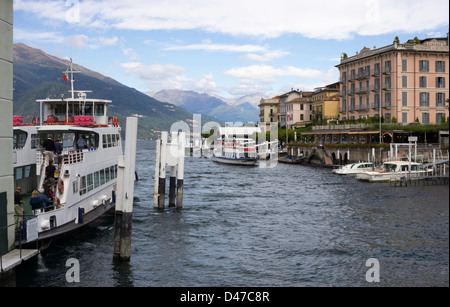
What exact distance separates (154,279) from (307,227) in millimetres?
15497

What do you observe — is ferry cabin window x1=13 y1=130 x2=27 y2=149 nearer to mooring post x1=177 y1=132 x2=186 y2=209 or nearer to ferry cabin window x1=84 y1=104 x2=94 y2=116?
ferry cabin window x1=84 y1=104 x2=94 y2=116

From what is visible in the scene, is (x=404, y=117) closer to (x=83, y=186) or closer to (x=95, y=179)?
(x=95, y=179)

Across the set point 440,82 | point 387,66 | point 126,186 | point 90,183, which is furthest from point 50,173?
point 440,82

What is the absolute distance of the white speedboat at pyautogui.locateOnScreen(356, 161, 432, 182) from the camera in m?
61.9

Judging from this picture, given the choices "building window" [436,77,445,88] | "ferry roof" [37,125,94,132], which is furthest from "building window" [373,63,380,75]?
"ferry roof" [37,125,94,132]

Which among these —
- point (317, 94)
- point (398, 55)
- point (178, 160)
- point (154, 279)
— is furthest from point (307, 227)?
point (317, 94)

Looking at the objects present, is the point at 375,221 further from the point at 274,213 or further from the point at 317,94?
the point at 317,94

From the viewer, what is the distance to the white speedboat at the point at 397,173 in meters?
61.9

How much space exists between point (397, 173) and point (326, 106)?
2624 inches

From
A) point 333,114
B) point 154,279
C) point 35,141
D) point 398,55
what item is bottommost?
point 154,279

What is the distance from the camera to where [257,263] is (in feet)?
78.8

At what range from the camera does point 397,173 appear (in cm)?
6281

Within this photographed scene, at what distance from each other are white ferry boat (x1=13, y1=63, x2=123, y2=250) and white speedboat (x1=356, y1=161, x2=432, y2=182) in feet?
131

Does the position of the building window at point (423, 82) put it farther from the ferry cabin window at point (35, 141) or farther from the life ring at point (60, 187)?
the life ring at point (60, 187)
